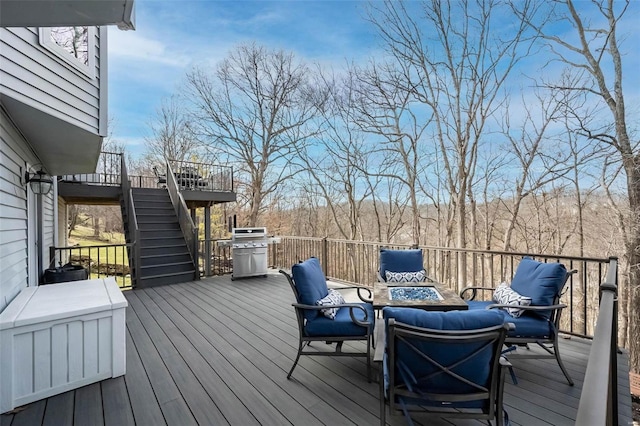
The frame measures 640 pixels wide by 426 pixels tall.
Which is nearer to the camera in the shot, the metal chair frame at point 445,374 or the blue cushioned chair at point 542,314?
the metal chair frame at point 445,374

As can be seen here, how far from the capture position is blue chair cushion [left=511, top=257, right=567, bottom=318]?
269cm

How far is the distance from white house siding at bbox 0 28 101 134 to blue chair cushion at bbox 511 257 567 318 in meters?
4.57

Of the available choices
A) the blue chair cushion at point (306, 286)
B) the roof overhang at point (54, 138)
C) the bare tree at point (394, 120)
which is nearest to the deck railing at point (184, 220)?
the roof overhang at point (54, 138)

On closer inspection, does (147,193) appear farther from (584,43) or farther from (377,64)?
(584,43)

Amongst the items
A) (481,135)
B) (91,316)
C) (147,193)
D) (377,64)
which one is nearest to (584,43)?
(481,135)

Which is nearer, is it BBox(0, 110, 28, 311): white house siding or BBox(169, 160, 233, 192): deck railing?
BBox(0, 110, 28, 311): white house siding

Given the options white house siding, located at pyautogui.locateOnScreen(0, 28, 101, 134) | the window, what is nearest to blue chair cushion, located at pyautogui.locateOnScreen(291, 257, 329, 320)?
white house siding, located at pyautogui.locateOnScreen(0, 28, 101, 134)

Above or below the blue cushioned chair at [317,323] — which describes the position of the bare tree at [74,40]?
above

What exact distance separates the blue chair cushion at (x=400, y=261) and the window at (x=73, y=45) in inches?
163

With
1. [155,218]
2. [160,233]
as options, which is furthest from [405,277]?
[155,218]

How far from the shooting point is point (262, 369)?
2.84 m

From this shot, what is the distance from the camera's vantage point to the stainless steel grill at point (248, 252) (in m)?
6.73

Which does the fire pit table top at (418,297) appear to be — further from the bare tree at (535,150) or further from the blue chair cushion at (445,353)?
the bare tree at (535,150)

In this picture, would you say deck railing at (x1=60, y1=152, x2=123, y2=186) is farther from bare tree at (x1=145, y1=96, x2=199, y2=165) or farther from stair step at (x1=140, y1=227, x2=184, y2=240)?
bare tree at (x1=145, y1=96, x2=199, y2=165)
